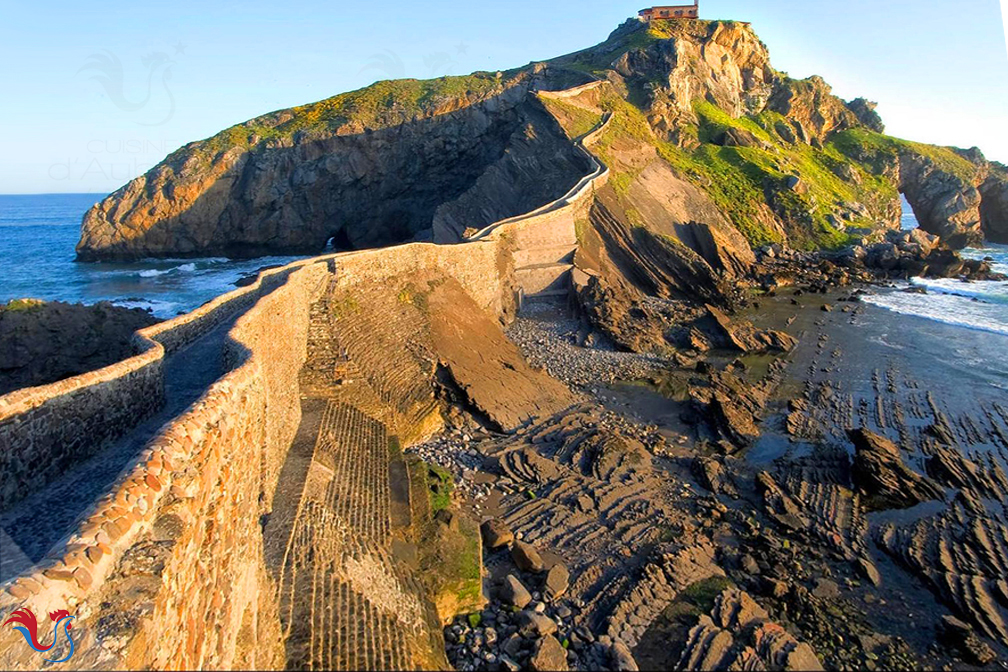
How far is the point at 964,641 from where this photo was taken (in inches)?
364

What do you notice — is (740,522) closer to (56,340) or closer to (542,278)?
(542,278)

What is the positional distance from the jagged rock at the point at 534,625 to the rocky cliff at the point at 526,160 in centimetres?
3230

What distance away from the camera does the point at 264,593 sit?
716 cm

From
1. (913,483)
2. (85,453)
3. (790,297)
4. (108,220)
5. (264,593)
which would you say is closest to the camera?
(264,593)

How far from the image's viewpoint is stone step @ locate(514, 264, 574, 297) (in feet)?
88.9

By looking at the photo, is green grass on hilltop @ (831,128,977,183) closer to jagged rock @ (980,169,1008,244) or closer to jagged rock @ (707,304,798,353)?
jagged rock @ (980,169,1008,244)

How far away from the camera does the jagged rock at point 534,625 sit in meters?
9.27

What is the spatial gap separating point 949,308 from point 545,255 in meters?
21.1

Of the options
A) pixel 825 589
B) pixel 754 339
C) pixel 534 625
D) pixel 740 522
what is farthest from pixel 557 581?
pixel 754 339

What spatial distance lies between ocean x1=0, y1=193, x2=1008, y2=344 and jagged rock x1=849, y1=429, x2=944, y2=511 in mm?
17901

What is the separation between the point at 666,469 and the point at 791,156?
44.4 m

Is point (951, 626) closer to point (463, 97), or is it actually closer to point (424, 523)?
point (424, 523)

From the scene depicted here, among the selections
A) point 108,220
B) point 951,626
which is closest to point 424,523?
point 951,626

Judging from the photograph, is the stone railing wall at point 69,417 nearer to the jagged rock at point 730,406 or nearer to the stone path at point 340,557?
the stone path at point 340,557
